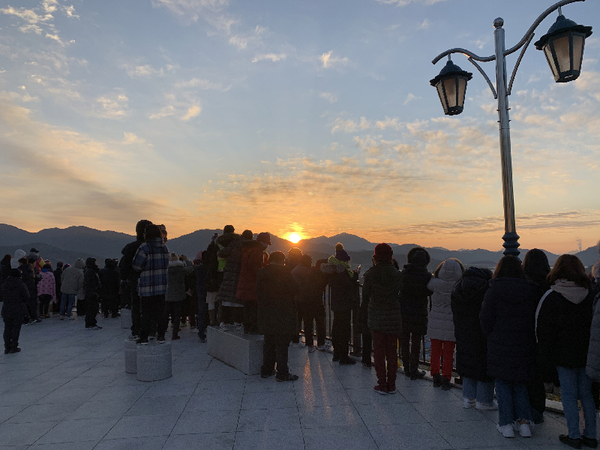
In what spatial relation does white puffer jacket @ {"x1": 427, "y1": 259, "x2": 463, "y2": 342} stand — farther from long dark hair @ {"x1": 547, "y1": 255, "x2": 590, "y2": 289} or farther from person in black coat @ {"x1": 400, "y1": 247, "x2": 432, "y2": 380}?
long dark hair @ {"x1": 547, "y1": 255, "x2": 590, "y2": 289}

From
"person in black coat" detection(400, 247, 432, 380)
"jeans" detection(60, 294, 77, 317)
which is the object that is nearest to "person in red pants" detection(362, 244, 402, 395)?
"person in black coat" detection(400, 247, 432, 380)

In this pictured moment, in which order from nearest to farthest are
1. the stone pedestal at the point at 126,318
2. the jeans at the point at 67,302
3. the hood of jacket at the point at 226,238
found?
the hood of jacket at the point at 226,238 → the stone pedestal at the point at 126,318 → the jeans at the point at 67,302

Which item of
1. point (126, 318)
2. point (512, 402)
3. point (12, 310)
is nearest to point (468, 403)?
point (512, 402)

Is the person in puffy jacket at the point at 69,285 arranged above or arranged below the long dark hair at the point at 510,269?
below

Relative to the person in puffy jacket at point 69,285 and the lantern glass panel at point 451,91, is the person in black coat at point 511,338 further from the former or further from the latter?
the person in puffy jacket at point 69,285

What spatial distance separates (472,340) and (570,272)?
4.41 feet

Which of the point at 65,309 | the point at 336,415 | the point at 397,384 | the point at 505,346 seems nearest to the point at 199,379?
the point at 336,415

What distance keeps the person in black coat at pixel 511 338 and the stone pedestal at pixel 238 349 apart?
3436 millimetres

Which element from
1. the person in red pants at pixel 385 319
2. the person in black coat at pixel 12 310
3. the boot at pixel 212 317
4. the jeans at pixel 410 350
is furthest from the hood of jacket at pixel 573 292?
the person in black coat at pixel 12 310

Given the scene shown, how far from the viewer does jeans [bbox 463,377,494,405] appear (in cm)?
430

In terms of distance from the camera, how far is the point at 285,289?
560 cm

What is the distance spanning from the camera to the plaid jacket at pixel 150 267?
18.2ft

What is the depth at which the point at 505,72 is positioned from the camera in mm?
5043

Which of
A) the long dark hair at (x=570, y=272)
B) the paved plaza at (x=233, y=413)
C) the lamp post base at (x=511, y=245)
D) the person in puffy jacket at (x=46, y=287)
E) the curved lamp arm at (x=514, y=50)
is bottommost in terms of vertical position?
the paved plaza at (x=233, y=413)
